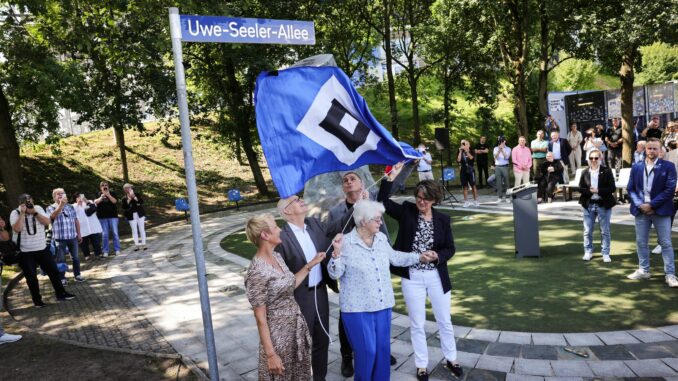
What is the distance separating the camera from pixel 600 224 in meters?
8.12

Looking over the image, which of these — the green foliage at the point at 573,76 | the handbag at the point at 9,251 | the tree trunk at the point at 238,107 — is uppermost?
the green foliage at the point at 573,76

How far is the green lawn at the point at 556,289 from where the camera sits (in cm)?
595

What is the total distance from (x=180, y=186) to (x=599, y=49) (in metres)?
21.2

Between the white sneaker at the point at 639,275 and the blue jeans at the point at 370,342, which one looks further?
the white sneaker at the point at 639,275

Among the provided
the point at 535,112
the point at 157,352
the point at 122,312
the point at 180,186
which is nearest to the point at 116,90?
the point at 180,186

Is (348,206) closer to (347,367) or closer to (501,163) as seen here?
(347,367)

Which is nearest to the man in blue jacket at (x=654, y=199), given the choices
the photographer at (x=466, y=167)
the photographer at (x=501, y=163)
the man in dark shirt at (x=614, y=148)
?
the photographer at (x=501, y=163)

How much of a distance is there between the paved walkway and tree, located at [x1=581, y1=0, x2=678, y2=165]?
647cm

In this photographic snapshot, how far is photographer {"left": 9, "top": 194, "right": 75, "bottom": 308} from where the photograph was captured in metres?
8.37

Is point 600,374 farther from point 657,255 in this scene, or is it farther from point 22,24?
point 22,24

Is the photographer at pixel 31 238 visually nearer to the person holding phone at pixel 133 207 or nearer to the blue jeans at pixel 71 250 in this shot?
the blue jeans at pixel 71 250

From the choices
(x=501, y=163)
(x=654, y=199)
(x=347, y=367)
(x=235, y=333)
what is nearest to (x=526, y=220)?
(x=654, y=199)

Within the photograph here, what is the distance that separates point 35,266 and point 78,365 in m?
3.68

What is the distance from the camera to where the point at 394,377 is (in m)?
4.93
